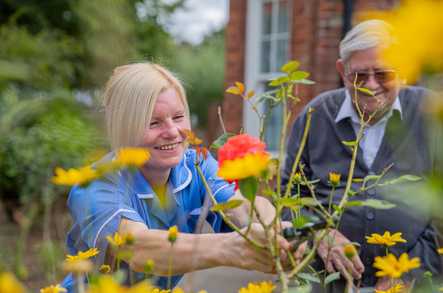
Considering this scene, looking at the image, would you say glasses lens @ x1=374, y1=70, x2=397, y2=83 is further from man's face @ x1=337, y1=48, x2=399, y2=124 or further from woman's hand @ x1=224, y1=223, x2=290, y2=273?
woman's hand @ x1=224, y1=223, x2=290, y2=273

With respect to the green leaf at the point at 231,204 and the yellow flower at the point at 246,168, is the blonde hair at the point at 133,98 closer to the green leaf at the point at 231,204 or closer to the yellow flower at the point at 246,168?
the green leaf at the point at 231,204

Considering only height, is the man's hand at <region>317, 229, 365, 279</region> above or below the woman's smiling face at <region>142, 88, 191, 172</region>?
below

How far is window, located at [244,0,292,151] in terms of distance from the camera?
622 centimetres

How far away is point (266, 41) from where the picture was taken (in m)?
6.37

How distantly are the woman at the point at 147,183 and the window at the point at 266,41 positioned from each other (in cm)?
436

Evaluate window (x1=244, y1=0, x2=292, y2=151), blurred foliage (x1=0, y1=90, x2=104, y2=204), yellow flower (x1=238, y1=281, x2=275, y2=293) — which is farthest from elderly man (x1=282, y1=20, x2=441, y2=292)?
blurred foliage (x1=0, y1=90, x2=104, y2=204)

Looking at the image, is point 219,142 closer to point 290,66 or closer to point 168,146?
point 290,66

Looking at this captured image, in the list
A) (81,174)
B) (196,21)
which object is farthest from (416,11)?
(196,21)

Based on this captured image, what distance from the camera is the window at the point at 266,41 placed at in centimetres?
622

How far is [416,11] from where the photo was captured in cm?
56

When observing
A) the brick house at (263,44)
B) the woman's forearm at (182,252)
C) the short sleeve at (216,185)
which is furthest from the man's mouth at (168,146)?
the brick house at (263,44)

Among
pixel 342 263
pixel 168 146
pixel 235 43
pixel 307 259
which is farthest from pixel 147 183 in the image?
pixel 235 43

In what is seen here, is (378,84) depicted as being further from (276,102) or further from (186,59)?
(186,59)

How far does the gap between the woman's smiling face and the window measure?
4452mm
